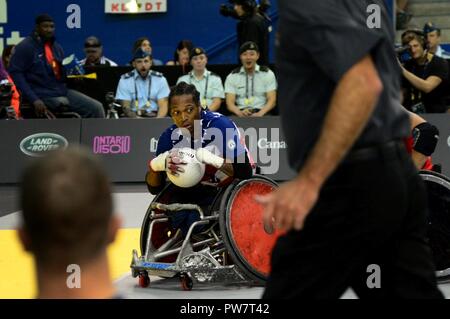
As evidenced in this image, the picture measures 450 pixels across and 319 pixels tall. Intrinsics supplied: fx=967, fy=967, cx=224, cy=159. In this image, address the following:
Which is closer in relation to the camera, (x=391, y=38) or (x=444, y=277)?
(x=391, y=38)

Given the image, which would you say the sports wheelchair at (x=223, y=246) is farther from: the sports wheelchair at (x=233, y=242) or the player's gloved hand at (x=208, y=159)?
the player's gloved hand at (x=208, y=159)

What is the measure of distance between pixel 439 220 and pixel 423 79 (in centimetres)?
667

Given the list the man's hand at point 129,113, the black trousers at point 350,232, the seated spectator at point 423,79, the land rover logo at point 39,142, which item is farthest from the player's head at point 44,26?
the black trousers at point 350,232

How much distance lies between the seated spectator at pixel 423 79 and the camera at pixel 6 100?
5.41 meters

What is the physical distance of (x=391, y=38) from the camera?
11.4 feet

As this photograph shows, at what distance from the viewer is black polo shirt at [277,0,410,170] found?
3131 mm

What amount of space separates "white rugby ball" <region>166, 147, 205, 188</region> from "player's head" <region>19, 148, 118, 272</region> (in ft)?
14.0

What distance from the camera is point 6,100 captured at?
13.7 metres

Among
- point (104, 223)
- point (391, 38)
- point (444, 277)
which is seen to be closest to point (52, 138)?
point (444, 277)

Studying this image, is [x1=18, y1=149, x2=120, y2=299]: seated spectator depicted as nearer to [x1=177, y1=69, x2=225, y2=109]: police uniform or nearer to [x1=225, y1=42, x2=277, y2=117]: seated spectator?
[x1=225, y1=42, x2=277, y2=117]: seated spectator
